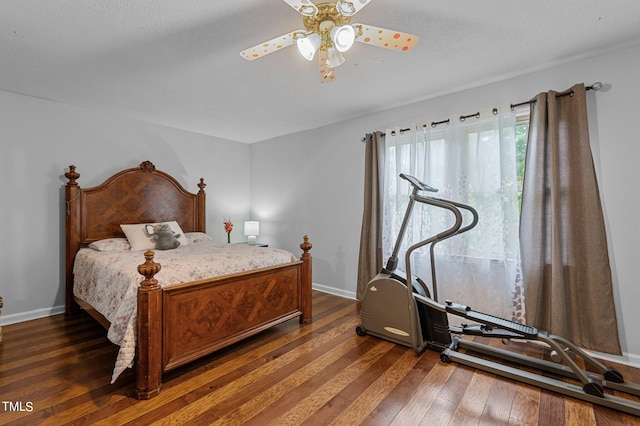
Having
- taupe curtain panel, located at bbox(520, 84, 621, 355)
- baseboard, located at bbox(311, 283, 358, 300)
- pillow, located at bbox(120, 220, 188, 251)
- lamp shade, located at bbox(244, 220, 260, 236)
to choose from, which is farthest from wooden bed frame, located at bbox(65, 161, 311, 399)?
taupe curtain panel, located at bbox(520, 84, 621, 355)

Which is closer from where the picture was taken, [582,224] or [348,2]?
[348,2]

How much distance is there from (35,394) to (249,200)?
12.4 feet

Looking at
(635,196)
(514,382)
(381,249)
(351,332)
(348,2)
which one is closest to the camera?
(348,2)

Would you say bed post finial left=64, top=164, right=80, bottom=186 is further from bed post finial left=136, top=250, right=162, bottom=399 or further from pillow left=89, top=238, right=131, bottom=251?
bed post finial left=136, top=250, right=162, bottom=399

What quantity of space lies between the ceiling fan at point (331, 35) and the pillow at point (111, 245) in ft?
8.61

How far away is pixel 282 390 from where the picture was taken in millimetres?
1942

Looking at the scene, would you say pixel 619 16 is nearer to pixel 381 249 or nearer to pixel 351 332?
pixel 381 249

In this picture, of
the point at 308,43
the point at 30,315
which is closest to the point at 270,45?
the point at 308,43

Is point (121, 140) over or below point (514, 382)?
over

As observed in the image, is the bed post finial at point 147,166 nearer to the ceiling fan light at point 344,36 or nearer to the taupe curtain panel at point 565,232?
the ceiling fan light at point 344,36

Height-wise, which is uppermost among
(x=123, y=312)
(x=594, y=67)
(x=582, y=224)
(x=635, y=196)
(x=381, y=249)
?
(x=594, y=67)

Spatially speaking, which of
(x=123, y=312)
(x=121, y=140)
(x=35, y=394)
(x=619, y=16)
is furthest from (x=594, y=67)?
(x=121, y=140)

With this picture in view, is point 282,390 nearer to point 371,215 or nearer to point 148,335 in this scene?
point 148,335

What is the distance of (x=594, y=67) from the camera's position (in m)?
2.37
